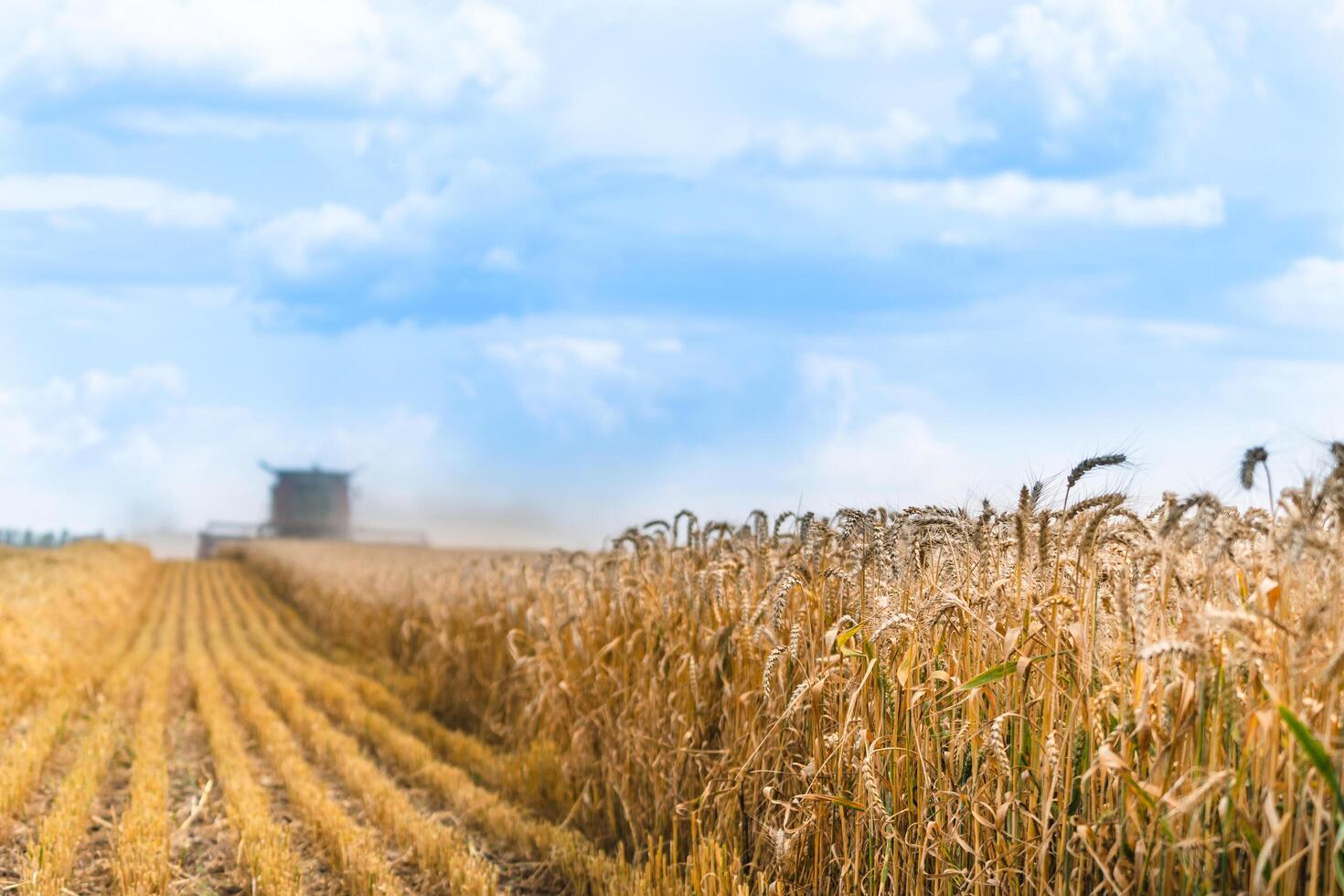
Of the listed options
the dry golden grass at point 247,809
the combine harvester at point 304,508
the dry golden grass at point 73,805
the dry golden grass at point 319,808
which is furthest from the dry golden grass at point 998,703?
the combine harvester at point 304,508

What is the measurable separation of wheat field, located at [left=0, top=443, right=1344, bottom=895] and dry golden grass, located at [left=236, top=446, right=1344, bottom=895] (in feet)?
0.05

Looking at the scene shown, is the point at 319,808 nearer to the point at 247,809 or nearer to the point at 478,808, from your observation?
the point at 247,809

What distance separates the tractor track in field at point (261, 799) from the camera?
5988mm

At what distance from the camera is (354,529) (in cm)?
6975

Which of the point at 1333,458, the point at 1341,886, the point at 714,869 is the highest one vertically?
the point at 1333,458

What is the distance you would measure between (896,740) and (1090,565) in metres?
1.06

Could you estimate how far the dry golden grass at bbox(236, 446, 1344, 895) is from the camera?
282 centimetres

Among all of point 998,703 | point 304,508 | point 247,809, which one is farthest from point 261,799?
point 304,508

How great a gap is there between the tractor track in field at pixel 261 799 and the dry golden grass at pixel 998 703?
106 cm

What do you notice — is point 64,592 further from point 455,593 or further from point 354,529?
point 354,529

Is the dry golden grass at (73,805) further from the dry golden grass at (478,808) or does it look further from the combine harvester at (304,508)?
the combine harvester at (304,508)

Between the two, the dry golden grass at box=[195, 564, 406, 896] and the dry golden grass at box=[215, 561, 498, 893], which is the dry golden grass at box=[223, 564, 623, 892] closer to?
the dry golden grass at box=[215, 561, 498, 893]

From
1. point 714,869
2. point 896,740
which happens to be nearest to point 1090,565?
point 896,740

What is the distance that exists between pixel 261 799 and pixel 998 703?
5.84 m
